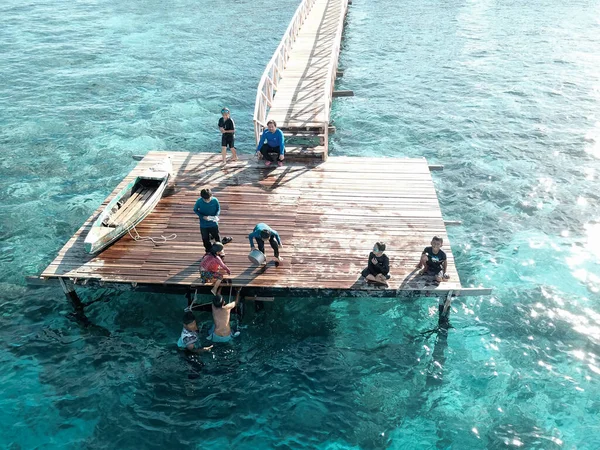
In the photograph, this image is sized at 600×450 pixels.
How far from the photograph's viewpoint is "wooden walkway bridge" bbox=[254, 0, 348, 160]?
17.9 meters

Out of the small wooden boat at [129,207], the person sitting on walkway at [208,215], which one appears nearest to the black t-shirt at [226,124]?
the small wooden boat at [129,207]

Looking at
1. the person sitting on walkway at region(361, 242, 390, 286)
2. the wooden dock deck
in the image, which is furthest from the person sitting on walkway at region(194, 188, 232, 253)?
the person sitting on walkway at region(361, 242, 390, 286)

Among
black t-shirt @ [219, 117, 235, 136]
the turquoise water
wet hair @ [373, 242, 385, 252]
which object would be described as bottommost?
the turquoise water

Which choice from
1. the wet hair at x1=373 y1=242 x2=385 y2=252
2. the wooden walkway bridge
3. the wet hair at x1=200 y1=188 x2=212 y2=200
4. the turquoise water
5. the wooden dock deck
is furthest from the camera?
the wooden walkway bridge

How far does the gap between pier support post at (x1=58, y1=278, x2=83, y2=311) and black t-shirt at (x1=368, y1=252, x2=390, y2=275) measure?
25.9 feet

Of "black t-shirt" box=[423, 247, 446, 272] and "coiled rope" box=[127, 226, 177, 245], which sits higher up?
"black t-shirt" box=[423, 247, 446, 272]

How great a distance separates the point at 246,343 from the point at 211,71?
23623 millimetres

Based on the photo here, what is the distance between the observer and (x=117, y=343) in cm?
1296

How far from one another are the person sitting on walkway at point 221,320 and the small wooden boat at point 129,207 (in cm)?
388

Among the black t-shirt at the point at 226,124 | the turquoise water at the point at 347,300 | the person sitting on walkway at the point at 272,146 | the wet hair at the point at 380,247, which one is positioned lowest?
the turquoise water at the point at 347,300

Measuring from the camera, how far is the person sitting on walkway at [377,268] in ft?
38.7

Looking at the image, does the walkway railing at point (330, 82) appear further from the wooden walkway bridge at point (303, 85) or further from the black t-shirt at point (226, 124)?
the black t-shirt at point (226, 124)

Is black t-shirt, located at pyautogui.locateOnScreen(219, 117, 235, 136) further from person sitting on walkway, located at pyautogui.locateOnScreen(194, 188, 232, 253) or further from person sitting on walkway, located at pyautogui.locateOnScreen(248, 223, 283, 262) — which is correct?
person sitting on walkway, located at pyautogui.locateOnScreen(248, 223, 283, 262)

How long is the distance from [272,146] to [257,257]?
Result: 5.31m
